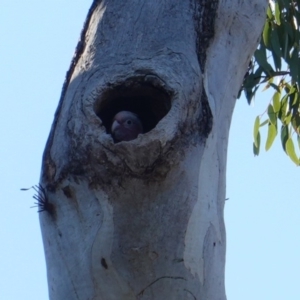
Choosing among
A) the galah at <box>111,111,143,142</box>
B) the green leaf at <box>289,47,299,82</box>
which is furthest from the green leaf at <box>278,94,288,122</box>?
the galah at <box>111,111,143,142</box>

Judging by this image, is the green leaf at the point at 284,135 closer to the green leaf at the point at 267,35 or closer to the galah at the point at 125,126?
the green leaf at the point at 267,35

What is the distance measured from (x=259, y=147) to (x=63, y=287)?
266cm

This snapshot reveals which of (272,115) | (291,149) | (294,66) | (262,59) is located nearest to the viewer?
(262,59)

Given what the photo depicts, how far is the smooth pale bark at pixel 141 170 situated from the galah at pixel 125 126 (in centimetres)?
3

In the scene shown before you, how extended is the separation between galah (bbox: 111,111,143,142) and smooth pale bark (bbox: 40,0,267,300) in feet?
0.11

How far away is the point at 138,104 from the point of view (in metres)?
2.45

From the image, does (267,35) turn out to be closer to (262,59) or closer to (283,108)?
(262,59)

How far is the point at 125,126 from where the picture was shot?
2631 mm

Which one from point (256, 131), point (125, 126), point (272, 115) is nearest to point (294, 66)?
point (272, 115)

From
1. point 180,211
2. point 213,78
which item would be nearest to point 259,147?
point 213,78

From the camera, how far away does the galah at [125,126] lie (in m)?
2.37

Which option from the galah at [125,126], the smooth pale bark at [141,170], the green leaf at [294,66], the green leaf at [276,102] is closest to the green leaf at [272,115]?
the green leaf at [276,102]

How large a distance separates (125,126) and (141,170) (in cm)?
55

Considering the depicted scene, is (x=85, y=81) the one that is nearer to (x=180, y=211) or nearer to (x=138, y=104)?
A: (x=138, y=104)
